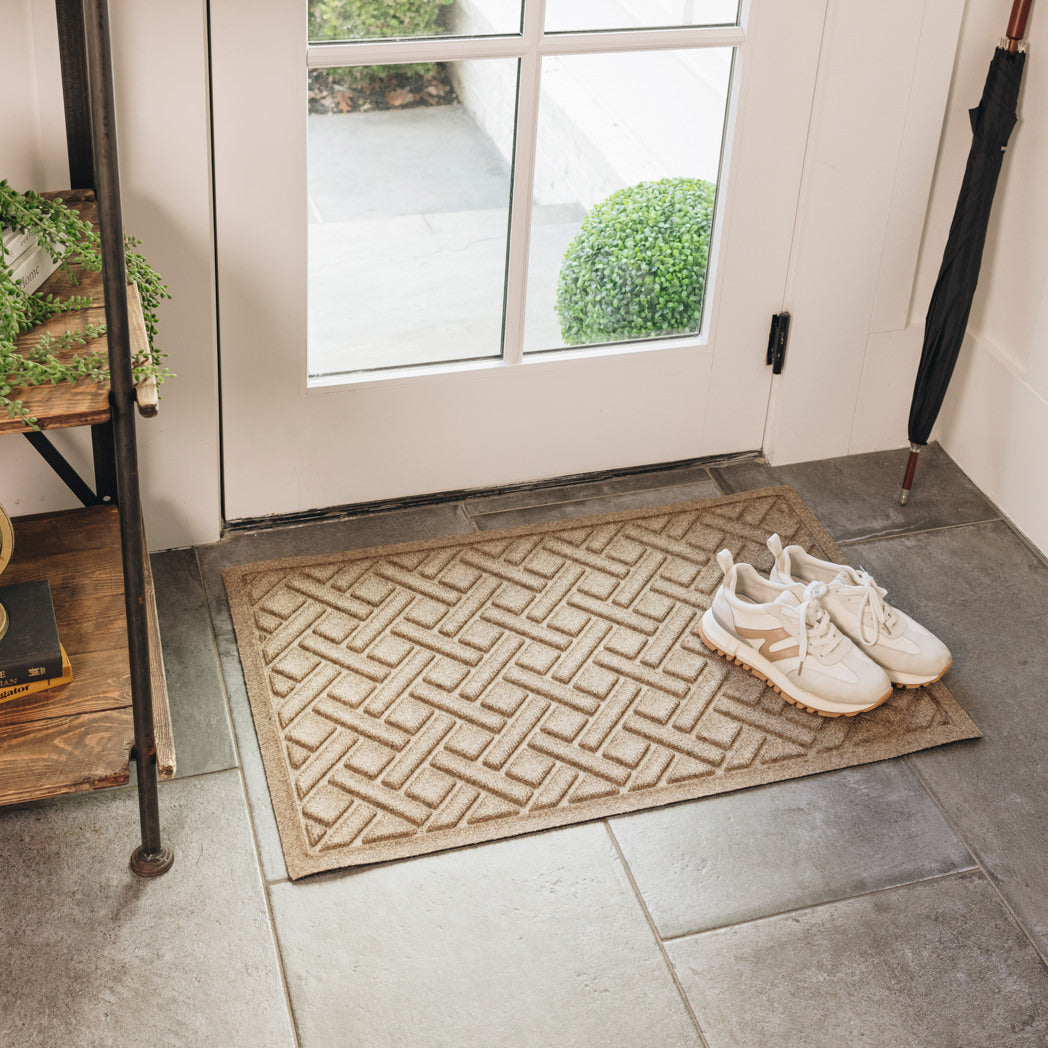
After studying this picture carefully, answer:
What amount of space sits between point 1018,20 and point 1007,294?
0.51 m

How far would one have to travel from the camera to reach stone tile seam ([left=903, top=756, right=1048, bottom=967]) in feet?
5.51

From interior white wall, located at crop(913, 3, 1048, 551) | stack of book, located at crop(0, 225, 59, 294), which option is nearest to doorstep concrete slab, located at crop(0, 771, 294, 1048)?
stack of book, located at crop(0, 225, 59, 294)

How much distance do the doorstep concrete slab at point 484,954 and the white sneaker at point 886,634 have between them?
56cm

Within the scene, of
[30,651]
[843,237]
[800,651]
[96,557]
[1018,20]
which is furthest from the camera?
[843,237]

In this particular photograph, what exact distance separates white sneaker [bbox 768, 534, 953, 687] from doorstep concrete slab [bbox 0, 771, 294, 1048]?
39.0 inches

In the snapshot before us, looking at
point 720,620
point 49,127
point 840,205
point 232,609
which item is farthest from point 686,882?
point 49,127

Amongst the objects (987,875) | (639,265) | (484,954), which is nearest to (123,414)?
(484,954)

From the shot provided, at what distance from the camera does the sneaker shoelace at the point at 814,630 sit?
6.53 ft

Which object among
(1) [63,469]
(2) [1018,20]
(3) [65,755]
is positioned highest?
(2) [1018,20]

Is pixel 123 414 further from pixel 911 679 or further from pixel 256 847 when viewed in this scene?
pixel 911 679

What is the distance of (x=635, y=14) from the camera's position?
2041 millimetres

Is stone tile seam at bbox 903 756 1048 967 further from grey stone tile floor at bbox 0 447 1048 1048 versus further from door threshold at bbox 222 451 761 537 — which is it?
door threshold at bbox 222 451 761 537

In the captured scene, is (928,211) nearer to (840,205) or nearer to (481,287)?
(840,205)

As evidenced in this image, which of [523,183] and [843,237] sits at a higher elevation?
[523,183]
